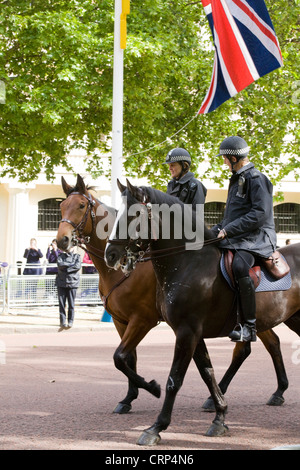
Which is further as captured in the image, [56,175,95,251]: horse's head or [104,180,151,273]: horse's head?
[56,175,95,251]: horse's head

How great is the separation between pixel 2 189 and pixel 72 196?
93.7 ft

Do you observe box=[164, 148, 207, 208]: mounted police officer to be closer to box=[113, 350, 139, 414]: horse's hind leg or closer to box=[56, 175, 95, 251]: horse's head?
box=[56, 175, 95, 251]: horse's head

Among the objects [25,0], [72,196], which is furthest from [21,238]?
[72,196]

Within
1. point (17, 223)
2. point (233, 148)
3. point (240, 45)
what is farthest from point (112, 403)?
point (17, 223)

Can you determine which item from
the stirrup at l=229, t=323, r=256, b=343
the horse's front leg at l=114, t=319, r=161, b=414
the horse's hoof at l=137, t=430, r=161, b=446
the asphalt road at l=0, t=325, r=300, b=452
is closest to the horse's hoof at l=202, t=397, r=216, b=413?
the asphalt road at l=0, t=325, r=300, b=452

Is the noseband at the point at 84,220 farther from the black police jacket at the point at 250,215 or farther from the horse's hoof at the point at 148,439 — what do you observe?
the horse's hoof at the point at 148,439

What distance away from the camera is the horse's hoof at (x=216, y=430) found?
6457mm

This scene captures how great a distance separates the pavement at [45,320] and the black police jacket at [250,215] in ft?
34.2

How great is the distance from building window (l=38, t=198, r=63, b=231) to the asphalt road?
2351 centimetres

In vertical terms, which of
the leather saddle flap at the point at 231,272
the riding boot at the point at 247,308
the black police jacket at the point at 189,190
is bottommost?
the riding boot at the point at 247,308

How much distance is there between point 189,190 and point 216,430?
2.63m

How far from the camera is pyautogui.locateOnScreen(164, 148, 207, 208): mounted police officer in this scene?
7.94m

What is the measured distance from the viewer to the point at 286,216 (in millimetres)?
41094

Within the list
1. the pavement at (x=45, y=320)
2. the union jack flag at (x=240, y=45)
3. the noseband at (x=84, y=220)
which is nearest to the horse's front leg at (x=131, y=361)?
the noseband at (x=84, y=220)
